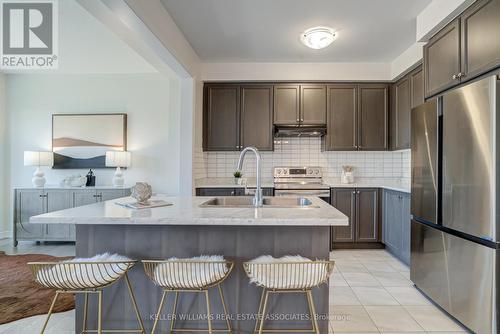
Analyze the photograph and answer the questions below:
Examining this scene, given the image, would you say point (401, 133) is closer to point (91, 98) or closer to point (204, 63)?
point (204, 63)

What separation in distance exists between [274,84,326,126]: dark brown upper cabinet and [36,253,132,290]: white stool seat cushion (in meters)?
3.04

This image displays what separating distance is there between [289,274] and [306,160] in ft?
9.99

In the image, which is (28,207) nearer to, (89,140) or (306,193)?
(89,140)

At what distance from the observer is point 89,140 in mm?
4426

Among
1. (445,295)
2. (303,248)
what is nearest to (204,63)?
(303,248)

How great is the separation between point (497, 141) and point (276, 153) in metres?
2.89

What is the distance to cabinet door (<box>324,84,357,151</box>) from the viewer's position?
4086 mm

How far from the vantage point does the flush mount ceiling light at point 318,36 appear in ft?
9.75

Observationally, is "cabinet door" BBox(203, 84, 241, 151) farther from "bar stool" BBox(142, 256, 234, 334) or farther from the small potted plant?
"bar stool" BBox(142, 256, 234, 334)

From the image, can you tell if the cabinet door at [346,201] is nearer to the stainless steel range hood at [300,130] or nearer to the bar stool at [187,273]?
the stainless steel range hood at [300,130]

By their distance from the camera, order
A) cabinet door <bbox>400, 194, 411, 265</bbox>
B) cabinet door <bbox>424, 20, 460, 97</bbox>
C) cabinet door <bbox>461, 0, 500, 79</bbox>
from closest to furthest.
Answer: cabinet door <bbox>461, 0, 500, 79</bbox> < cabinet door <bbox>424, 20, 460, 97</bbox> < cabinet door <bbox>400, 194, 411, 265</bbox>

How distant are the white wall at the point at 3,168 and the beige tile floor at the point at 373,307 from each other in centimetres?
316

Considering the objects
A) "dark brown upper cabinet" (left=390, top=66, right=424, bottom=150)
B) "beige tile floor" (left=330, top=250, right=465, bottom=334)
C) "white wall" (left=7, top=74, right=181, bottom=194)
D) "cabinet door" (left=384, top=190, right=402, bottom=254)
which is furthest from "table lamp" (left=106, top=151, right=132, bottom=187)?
"dark brown upper cabinet" (left=390, top=66, right=424, bottom=150)

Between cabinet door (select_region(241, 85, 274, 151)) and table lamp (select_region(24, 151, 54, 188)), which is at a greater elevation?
cabinet door (select_region(241, 85, 274, 151))
